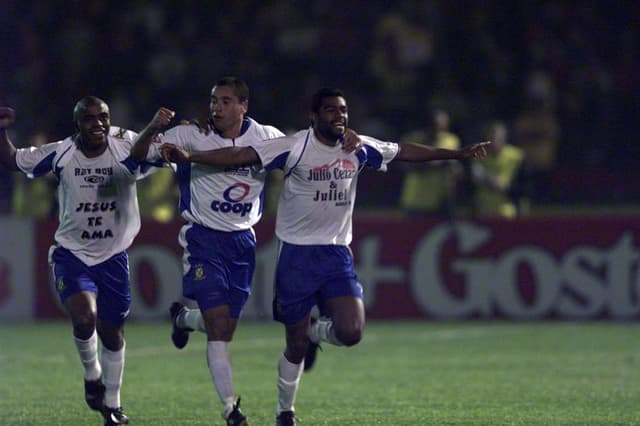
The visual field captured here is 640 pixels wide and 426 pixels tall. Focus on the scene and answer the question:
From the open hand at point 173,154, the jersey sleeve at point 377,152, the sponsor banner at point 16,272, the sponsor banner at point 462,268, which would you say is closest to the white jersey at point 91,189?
the open hand at point 173,154

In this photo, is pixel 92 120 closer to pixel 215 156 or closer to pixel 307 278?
pixel 215 156

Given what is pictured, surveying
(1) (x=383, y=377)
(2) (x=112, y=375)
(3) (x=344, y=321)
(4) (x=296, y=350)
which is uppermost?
(3) (x=344, y=321)

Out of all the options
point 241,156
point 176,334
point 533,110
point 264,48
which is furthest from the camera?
point 264,48

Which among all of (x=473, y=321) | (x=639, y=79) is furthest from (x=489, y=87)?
(x=473, y=321)

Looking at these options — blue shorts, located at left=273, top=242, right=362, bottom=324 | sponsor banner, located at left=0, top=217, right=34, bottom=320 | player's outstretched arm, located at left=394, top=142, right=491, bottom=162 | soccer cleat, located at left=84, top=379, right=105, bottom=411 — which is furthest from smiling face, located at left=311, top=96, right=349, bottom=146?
sponsor banner, located at left=0, top=217, right=34, bottom=320

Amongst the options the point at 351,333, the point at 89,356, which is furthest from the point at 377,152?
the point at 89,356

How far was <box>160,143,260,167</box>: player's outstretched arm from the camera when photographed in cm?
850

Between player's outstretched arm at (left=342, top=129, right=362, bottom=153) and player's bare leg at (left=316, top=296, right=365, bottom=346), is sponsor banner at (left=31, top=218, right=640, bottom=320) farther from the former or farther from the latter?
player's outstretched arm at (left=342, top=129, right=362, bottom=153)

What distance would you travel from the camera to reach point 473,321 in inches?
672

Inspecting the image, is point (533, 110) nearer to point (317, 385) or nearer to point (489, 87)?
point (489, 87)

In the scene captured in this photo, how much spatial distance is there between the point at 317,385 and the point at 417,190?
6.69 meters

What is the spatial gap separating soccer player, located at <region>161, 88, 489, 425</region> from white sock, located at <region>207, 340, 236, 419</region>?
16.6 inches

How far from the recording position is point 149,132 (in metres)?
8.57

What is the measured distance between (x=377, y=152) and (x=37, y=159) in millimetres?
2241
